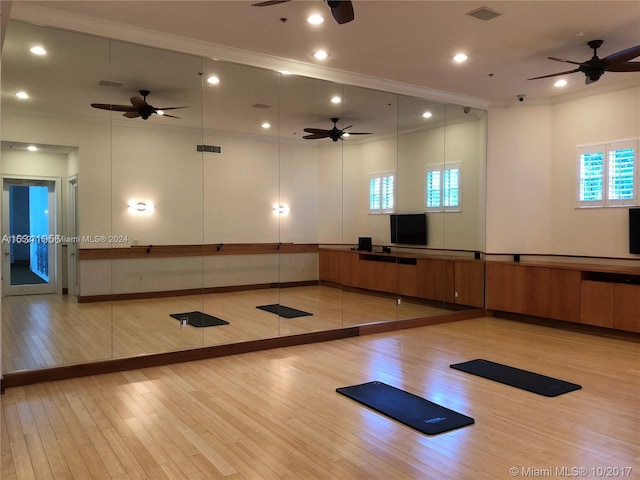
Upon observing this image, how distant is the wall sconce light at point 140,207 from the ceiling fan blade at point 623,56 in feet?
17.0

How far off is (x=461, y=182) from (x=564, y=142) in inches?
66.8

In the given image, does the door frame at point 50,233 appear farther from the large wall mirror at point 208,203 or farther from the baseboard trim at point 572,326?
the baseboard trim at point 572,326

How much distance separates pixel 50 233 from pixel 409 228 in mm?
5019

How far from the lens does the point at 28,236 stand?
15.1ft

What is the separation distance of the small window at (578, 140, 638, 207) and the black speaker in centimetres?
15

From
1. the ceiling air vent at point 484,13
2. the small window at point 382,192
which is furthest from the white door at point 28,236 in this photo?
the ceiling air vent at point 484,13

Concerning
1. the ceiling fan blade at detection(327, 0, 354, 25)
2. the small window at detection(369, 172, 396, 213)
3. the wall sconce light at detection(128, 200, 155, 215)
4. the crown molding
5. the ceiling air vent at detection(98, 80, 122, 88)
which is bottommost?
the wall sconce light at detection(128, 200, 155, 215)

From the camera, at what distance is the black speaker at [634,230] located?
6566mm

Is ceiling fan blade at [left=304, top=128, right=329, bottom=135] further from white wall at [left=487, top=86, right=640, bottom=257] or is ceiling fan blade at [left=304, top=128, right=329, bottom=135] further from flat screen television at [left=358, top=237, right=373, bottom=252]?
white wall at [left=487, top=86, right=640, bottom=257]

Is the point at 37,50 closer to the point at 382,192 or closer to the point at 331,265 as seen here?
the point at 331,265

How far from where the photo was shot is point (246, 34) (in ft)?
16.7

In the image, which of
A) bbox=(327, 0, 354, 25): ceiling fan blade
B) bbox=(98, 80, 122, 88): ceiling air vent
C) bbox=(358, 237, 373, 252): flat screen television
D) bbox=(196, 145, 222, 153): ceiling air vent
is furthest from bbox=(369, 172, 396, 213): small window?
bbox=(98, 80, 122, 88): ceiling air vent

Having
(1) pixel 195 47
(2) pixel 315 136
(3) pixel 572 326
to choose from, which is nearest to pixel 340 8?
(1) pixel 195 47

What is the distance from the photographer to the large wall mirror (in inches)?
184
